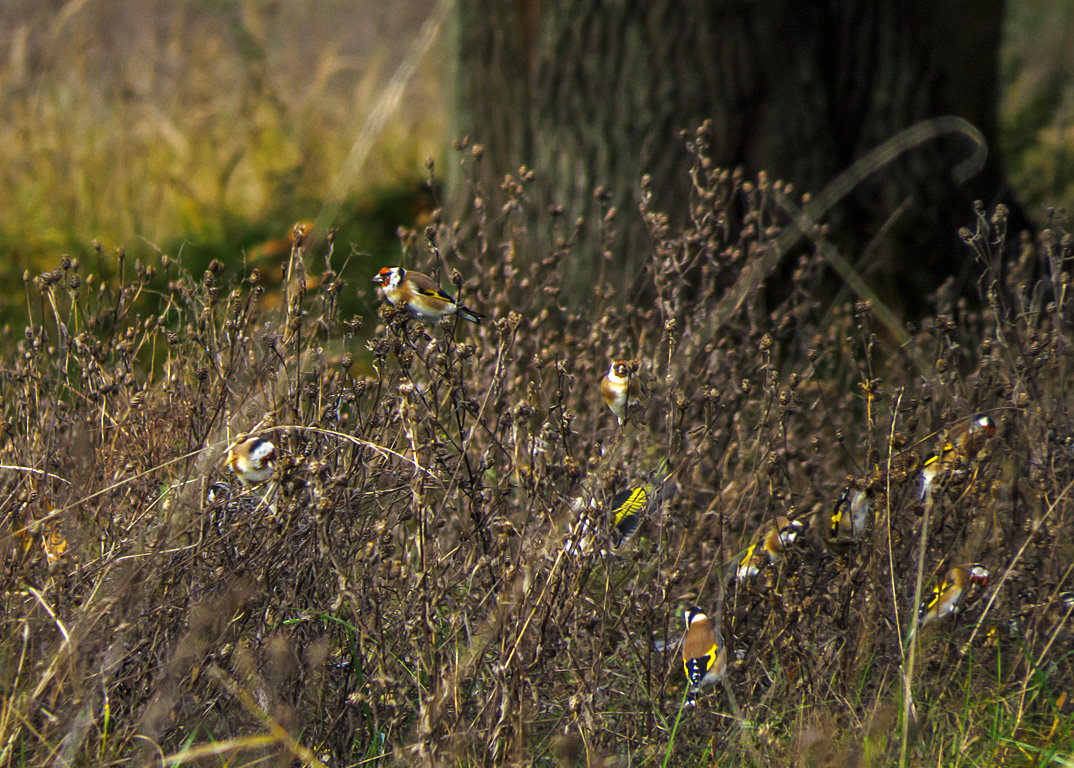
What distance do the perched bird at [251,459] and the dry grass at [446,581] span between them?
0.14ft

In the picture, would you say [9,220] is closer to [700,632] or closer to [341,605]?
[341,605]

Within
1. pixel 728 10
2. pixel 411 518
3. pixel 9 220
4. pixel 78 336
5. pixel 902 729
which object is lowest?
pixel 9 220

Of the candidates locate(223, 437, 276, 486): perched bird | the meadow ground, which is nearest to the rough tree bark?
the meadow ground

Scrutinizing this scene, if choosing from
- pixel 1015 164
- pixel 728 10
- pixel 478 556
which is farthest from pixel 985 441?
pixel 1015 164

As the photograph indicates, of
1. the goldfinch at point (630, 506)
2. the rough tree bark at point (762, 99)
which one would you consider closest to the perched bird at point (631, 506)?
the goldfinch at point (630, 506)

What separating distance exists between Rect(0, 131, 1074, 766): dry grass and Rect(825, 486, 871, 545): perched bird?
1.8 inches

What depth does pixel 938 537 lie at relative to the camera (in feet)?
8.60

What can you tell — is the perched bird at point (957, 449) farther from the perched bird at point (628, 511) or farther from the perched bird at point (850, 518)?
the perched bird at point (628, 511)

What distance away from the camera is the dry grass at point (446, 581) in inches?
79.8

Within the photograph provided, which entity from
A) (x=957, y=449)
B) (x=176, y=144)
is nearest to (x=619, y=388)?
(x=957, y=449)

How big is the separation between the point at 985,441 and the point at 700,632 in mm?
821

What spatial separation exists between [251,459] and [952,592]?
60.0 inches

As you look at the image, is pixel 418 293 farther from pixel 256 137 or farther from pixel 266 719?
pixel 256 137

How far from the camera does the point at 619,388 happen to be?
2.52 m
